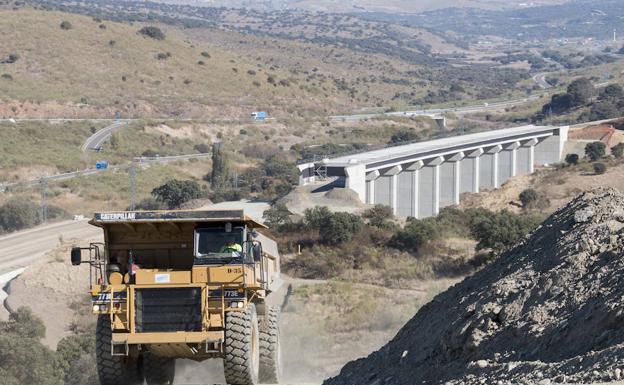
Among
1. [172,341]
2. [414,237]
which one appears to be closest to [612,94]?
[414,237]

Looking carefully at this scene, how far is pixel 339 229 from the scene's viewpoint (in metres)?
49.6

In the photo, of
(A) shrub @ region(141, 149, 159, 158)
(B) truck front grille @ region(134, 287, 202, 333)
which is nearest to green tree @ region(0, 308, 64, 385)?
(B) truck front grille @ region(134, 287, 202, 333)

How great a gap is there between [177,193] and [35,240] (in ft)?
38.8

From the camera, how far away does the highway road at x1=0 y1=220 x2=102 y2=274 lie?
174 feet

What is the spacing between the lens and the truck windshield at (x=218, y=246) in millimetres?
18062

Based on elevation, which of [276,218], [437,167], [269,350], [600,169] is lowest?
[437,167]

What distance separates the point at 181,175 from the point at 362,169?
20.1m

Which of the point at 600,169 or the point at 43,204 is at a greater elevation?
the point at 43,204

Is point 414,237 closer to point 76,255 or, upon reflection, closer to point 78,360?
point 78,360

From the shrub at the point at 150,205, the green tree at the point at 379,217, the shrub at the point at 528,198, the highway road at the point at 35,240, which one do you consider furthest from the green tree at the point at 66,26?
the green tree at the point at 379,217

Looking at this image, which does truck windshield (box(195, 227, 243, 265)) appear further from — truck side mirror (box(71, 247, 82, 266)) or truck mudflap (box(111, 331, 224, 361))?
truck side mirror (box(71, 247, 82, 266))

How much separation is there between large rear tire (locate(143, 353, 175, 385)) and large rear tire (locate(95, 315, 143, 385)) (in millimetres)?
562

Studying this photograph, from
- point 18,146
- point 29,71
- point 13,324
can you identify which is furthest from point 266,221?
point 29,71

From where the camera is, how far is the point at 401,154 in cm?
7925
